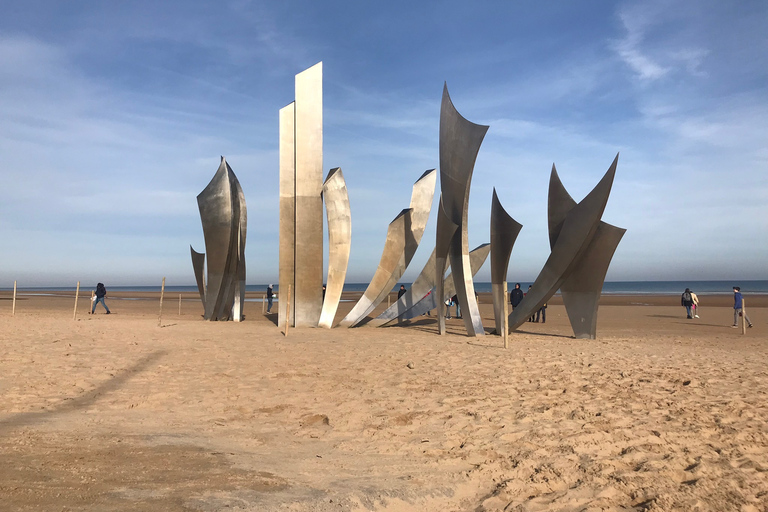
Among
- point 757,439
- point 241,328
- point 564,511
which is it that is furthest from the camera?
point 241,328

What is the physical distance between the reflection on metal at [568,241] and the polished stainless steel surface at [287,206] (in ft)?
19.6

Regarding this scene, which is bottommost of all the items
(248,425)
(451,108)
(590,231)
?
(248,425)

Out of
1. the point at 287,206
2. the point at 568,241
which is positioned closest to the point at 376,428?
the point at 568,241

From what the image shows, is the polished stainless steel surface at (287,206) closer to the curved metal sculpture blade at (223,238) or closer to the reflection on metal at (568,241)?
the curved metal sculpture blade at (223,238)

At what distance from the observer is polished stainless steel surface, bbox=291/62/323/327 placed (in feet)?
45.9

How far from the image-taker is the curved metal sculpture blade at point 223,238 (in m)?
14.6

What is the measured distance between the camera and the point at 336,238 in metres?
14.1

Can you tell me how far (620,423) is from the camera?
4.91m

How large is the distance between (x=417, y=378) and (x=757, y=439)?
3851 mm

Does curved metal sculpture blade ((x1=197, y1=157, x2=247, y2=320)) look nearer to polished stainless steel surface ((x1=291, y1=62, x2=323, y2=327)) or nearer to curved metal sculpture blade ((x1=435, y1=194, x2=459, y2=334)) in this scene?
polished stainless steel surface ((x1=291, y1=62, x2=323, y2=327))

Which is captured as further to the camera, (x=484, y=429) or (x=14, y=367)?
(x=14, y=367)

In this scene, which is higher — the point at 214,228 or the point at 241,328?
the point at 214,228

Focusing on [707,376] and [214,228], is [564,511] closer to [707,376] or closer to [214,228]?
[707,376]

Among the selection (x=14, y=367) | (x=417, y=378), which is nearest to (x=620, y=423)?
(x=417, y=378)
